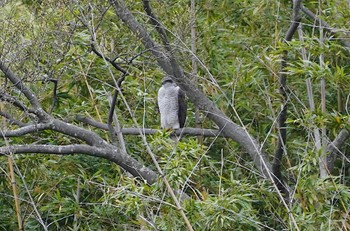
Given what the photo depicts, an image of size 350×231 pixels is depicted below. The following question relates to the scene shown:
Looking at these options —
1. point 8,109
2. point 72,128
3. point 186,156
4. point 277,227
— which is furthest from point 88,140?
point 277,227

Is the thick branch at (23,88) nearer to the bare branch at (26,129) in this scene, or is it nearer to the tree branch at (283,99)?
the bare branch at (26,129)

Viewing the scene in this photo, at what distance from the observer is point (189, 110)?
342 inches

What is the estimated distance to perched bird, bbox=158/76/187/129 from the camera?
8305 millimetres

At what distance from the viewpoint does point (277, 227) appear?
6.70 metres

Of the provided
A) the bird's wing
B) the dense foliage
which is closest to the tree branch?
the dense foliage

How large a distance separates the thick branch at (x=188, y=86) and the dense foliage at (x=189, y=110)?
107 mm

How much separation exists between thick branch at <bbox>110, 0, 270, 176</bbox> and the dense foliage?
0.35ft

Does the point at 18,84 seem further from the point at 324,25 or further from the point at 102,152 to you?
the point at 324,25

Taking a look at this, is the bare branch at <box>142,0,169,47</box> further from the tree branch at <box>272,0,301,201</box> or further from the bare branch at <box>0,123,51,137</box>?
the bare branch at <box>0,123,51,137</box>

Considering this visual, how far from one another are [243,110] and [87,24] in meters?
2.43

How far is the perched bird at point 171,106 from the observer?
8305 mm

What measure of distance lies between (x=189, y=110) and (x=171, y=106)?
0.34m

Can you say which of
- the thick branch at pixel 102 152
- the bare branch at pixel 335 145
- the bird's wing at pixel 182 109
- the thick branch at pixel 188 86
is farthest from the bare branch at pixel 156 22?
the bird's wing at pixel 182 109

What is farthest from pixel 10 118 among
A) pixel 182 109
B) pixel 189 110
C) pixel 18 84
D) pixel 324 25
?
pixel 189 110
